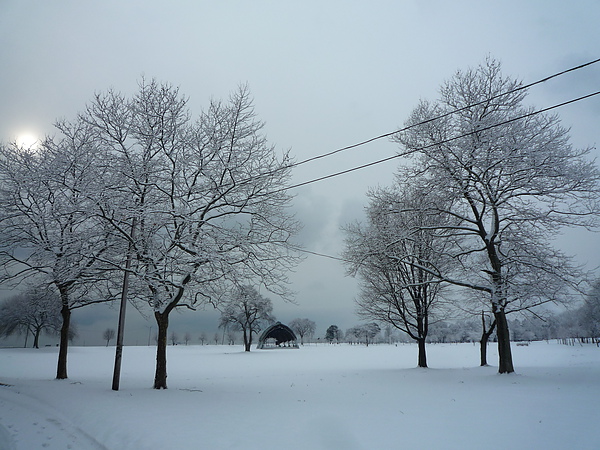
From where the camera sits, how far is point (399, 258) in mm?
17859

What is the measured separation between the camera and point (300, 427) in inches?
319

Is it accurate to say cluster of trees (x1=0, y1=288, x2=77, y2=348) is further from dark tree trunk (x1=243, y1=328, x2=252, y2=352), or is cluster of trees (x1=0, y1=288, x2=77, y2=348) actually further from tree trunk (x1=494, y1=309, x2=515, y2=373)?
tree trunk (x1=494, y1=309, x2=515, y2=373)

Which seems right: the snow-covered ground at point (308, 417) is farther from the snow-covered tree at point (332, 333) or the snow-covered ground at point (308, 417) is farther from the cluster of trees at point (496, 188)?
the snow-covered tree at point (332, 333)

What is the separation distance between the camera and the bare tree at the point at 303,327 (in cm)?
13800

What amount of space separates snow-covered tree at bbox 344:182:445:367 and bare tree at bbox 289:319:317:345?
116 meters

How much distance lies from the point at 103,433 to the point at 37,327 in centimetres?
6457

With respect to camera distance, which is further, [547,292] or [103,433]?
[547,292]

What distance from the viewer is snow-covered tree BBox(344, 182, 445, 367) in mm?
18719

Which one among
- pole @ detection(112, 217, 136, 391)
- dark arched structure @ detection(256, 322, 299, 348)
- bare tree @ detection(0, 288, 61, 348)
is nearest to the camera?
pole @ detection(112, 217, 136, 391)

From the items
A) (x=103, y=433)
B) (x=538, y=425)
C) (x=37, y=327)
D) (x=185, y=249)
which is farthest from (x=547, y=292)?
(x=37, y=327)

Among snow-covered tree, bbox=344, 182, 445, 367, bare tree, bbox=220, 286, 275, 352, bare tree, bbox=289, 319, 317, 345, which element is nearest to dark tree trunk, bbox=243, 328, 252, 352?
bare tree, bbox=220, 286, 275, 352

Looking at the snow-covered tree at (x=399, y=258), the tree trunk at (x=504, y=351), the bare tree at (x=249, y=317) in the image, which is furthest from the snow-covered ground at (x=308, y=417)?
the bare tree at (x=249, y=317)

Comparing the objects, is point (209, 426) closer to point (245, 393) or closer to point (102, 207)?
point (245, 393)

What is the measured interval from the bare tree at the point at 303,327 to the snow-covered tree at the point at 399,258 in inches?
4550
